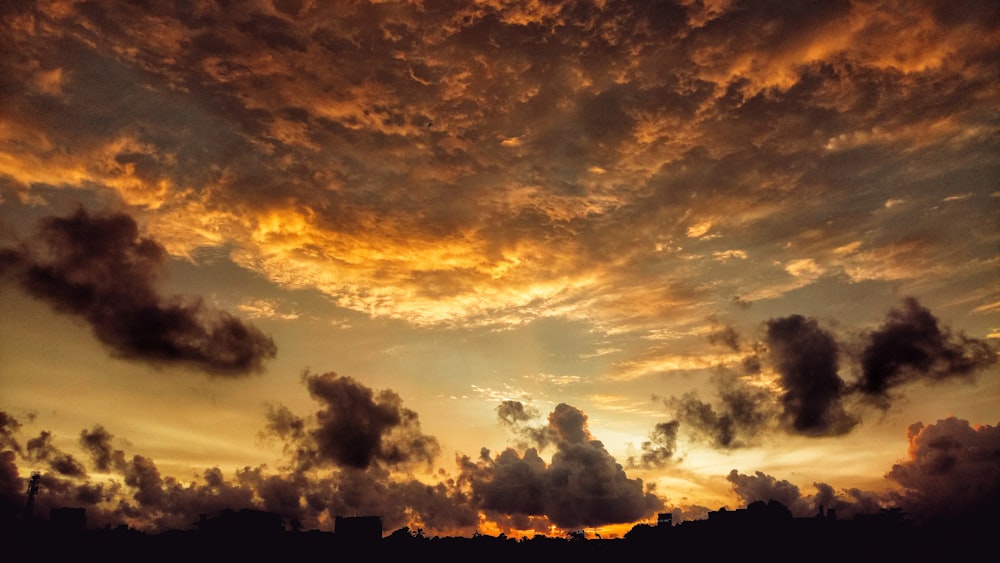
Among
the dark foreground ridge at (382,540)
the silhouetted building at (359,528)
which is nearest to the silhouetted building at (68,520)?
the dark foreground ridge at (382,540)

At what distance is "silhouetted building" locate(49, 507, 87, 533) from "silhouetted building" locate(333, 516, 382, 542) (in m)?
65.6

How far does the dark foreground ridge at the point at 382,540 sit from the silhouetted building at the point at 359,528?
27 centimetres

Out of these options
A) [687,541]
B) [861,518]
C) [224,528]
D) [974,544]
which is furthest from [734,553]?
[224,528]

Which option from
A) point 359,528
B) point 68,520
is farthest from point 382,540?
point 68,520

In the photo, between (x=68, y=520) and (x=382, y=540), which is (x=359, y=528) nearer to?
(x=382, y=540)

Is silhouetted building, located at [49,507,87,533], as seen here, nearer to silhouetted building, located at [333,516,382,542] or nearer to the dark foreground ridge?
the dark foreground ridge

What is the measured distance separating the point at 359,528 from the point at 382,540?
305 inches

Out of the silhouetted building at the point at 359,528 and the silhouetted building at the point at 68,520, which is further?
the silhouetted building at the point at 359,528

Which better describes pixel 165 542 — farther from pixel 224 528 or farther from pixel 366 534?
pixel 366 534

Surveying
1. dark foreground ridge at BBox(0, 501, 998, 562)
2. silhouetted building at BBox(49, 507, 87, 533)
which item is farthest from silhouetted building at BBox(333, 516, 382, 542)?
silhouetted building at BBox(49, 507, 87, 533)

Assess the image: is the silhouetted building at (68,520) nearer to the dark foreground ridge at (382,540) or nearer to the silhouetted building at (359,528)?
the dark foreground ridge at (382,540)

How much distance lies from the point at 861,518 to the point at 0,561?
678 feet

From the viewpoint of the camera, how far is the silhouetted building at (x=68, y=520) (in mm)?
179750

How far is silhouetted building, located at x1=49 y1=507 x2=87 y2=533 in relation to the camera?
590 feet
